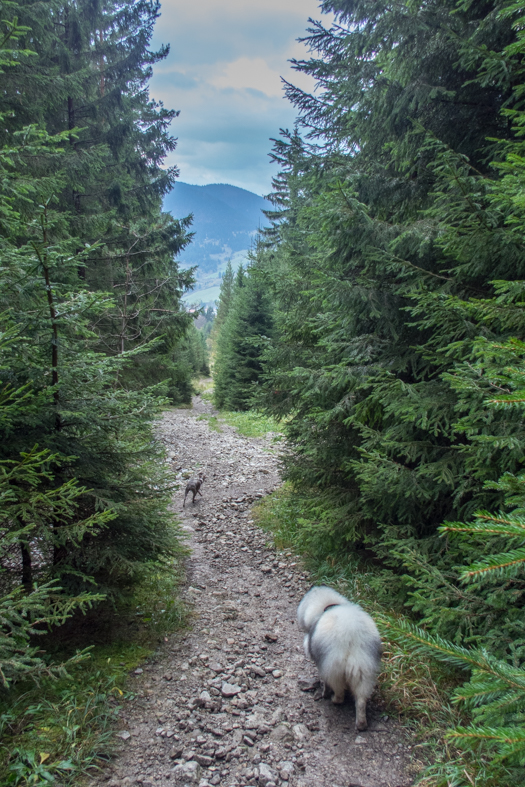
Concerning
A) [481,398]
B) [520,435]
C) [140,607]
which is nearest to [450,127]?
[481,398]

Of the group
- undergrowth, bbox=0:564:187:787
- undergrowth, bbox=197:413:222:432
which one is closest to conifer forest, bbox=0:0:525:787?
undergrowth, bbox=0:564:187:787

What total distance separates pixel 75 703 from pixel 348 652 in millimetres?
2362

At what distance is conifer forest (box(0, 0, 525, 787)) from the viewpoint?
2688 millimetres

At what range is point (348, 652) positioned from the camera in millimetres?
3096

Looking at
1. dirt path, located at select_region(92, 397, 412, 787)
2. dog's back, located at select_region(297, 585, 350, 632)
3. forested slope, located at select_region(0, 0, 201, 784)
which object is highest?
forested slope, located at select_region(0, 0, 201, 784)

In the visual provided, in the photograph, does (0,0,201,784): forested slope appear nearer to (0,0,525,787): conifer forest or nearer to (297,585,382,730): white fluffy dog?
(0,0,525,787): conifer forest

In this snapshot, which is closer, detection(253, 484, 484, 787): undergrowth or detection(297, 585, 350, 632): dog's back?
detection(253, 484, 484, 787): undergrowth

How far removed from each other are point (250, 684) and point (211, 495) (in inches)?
246

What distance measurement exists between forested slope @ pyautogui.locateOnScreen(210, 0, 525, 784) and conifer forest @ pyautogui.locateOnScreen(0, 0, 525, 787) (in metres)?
0.03

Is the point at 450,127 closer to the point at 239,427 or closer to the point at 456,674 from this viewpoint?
the point at 456,674

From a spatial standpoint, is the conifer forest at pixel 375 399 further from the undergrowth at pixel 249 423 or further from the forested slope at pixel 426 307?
the undergrowth at pixel 249 423

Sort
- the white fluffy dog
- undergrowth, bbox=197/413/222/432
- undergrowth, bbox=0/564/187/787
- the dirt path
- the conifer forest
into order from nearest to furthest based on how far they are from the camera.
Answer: undergrowth, bbox=0/564/187/787
the conifer forest
the dirt path
the white fluffy dog
undergrowth, bbox=197/413/222/432

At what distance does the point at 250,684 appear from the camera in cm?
376

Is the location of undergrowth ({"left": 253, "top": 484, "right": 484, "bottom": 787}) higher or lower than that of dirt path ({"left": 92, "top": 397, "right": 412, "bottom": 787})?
higher
